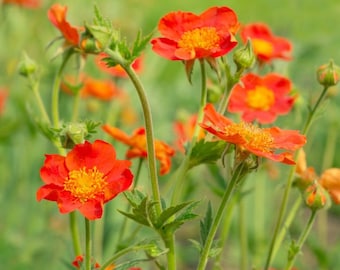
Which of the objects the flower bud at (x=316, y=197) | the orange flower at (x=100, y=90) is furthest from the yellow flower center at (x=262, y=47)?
the orange flower at (x=100, y=90)

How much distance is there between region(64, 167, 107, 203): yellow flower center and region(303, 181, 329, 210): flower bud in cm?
30

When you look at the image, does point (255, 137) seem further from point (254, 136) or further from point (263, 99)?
point (263, 99)

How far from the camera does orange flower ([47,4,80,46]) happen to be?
111 centimetres

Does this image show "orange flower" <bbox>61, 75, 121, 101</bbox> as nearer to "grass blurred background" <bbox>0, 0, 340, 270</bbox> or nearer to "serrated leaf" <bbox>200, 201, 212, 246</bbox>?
"grass blurred background" <bbox>0, 0, 340, 270</bbox>

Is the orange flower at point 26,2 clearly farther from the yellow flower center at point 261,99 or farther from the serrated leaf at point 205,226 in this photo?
the serrated leaf at point 205,226

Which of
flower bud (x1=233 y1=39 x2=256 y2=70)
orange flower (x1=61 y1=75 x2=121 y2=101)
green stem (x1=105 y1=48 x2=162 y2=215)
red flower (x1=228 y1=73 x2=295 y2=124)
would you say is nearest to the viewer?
green stem (x1=105 y1=48 x2=162 y2=215)

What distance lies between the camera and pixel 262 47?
1.32m

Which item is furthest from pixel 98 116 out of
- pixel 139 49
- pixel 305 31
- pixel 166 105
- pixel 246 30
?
pixel 139 49

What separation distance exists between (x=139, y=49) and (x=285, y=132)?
0.68 feet

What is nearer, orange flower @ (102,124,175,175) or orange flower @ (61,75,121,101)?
orange flower @ (102,124,175,175)

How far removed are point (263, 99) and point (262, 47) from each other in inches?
4.0

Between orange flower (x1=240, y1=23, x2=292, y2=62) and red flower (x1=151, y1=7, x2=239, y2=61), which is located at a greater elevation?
red flower (x1=151, y1=7, x2=239, y2=61)

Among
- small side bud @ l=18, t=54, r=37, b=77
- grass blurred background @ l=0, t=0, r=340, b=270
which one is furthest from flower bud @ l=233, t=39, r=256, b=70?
grass blurred background @ l=0, t=0, r=340, b=270

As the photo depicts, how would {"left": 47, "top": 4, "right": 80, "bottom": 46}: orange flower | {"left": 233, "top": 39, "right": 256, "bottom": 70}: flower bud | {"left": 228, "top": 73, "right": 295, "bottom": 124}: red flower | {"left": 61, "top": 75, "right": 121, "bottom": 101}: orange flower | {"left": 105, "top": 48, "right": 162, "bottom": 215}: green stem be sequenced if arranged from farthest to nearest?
{"left": 61, "top": 75, "right": 121, "bottom": 101}: orange flower → {"left": 228, "top": 73, "right": 295, "bottom": 124}: red flower → {"left": 47, "top": 4, "right": 80, "bottom": 46}: orange flower → {"left": 233, "top": 39, "right": 256, "bottom": 70}: flower bud → {"left": 105, "top": 48, "right": 162, "bottom": 215}: green stem
